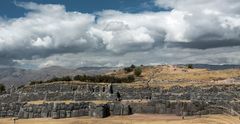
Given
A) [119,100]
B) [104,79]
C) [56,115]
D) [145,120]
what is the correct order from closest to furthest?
[145,120] → [56,115] → [119,100] → [104,79]

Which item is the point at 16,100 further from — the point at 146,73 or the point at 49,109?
the point at 146,73

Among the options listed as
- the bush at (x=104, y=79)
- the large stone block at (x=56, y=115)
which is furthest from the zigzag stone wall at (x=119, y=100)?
the bush at (x=104, y=79)

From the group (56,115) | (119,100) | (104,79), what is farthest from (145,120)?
(104,79)

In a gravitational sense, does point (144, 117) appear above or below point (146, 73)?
below

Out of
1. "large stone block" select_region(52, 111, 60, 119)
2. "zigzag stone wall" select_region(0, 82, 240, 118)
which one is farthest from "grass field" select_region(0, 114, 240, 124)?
"zigzag stone wall" select_region(0, 82, 240, 118)

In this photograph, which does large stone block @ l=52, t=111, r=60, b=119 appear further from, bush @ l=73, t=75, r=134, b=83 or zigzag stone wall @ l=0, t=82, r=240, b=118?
bush @ l=73, t=75, r=134, b=83

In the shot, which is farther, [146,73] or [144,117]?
[146,73]

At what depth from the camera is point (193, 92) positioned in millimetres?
59406

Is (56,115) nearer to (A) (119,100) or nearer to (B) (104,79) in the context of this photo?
(A) (119,100)

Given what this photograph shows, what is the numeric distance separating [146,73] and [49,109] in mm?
46578

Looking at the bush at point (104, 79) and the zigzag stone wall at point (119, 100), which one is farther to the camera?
the bush at point (104, 79)

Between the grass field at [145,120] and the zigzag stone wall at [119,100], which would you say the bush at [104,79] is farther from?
the grass field at [145,120]

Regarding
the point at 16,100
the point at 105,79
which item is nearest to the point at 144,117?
the point at 16,100

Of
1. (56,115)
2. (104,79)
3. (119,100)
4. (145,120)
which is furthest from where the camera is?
(104,79)
